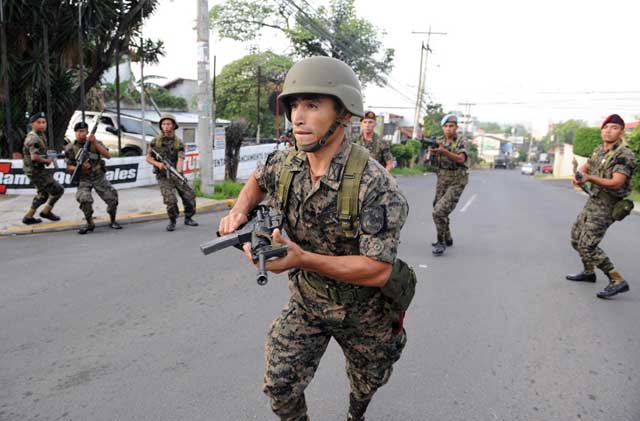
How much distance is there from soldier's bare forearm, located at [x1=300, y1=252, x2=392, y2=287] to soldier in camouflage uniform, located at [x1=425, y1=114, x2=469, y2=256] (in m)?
4.79

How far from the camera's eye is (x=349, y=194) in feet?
5.92

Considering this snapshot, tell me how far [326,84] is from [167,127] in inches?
237

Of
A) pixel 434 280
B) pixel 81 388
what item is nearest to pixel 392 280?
pixel 81 388

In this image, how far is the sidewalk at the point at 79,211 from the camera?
24.0 feet

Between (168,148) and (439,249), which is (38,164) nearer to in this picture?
(168,148)

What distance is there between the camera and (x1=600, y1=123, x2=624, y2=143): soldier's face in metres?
4.60

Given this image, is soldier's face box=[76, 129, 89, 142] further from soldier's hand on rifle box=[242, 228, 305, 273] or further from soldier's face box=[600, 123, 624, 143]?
soldier's face box=[600, 123, 624, 143]

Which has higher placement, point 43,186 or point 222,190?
point 43,186

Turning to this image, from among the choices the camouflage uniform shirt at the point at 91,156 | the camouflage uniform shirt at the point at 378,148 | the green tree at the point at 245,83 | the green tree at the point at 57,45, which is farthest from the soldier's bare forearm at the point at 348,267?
the green tree at the point at 245,83

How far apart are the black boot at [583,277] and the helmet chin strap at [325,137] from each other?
461 cm

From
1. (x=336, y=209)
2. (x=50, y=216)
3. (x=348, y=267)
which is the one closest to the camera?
(x=348, y=267)

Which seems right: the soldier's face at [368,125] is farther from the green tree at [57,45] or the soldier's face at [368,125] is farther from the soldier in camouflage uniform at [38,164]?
the green tree at [57,45]

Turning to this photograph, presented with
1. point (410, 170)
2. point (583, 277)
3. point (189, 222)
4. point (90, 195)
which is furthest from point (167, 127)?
point (410, 170)

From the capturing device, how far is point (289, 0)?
56.6ft
